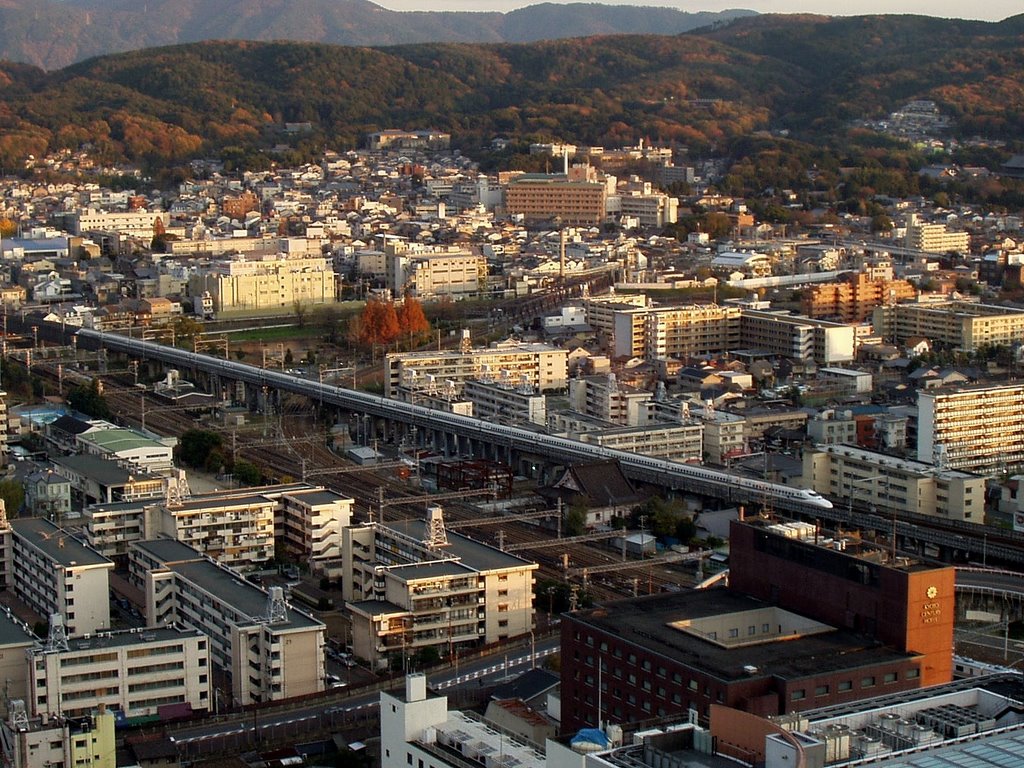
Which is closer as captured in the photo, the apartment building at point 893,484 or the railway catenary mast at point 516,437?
the apartment building at point 893,484

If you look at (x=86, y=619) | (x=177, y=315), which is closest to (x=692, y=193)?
(x=177, y=315)

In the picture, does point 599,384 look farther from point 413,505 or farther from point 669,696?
point 669,696

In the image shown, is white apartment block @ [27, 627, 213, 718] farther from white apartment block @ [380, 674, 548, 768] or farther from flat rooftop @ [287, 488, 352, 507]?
flat rooftop @ [287, 488, 352, 507]

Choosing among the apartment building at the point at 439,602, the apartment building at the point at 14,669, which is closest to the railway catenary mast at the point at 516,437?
the apartment building at the point at 439,602

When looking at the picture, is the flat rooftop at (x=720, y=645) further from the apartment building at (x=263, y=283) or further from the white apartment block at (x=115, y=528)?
the apartment building at (x=263, y=283)

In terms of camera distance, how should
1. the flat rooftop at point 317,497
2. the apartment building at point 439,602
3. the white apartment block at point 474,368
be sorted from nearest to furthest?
1. the apartment building at point 439,602
2. the flat rooftop at point 317,497
3. the white apartment block at point 474,368

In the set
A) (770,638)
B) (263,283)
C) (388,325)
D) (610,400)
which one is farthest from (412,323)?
(770,638)
